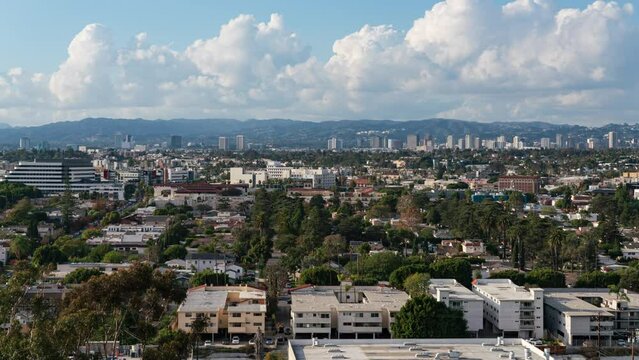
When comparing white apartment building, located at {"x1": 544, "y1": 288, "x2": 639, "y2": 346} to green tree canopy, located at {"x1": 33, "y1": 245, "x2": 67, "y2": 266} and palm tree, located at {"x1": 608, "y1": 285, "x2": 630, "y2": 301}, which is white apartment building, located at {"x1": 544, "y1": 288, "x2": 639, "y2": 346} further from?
green tree canopy, located at {"x1": 33, "y1": 245, "x2": 67, "y2": 266}

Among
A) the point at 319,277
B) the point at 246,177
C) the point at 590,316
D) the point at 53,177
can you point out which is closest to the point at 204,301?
the point at 319,277

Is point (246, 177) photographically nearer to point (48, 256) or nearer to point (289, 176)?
point (289, 176)

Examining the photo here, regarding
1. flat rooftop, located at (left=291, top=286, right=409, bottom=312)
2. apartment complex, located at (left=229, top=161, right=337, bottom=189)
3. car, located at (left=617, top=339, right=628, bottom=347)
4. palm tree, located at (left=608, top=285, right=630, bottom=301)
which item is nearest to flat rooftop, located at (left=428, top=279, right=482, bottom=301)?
flat rooftop, located at (left=291, top=286, right=409, bottom=312)

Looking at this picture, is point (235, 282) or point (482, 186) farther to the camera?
point (482, 186)

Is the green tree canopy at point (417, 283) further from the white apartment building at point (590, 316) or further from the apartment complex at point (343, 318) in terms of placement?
the white apartment building at point (590, 316)

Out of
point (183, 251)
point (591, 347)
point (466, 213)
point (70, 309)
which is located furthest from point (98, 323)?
point (466, 213)

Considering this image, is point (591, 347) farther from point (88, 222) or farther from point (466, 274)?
point (88, 222)
